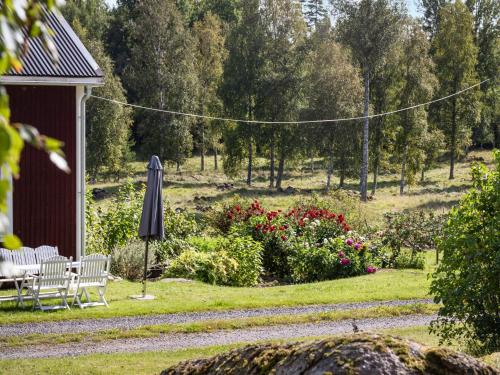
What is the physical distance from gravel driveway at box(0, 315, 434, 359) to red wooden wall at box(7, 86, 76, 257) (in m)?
4.78

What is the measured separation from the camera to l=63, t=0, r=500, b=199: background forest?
45.2 m

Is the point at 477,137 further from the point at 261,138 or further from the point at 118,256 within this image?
the point at 118,256

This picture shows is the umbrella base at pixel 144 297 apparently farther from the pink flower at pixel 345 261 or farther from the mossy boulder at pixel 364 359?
the mossy boulder at pixel 364 359

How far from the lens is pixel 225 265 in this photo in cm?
1778

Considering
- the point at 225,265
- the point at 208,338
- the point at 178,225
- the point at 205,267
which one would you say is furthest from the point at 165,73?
the point at 208,338

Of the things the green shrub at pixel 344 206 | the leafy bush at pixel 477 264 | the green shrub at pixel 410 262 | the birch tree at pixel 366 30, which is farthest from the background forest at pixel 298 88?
the leafy bush at pixel 477 264

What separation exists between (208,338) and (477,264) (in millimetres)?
4446

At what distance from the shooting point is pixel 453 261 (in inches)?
353

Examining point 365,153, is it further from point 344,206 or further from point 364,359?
point 364,359

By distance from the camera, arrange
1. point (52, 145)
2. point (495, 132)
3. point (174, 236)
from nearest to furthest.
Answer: point (52, 145)
point (174, 236)
point (495, 132)

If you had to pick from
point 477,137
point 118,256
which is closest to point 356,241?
point 118,256

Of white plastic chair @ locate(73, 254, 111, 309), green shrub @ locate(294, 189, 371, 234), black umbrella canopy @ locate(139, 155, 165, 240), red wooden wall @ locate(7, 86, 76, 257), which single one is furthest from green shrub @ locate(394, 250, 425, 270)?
white plastic chair @ locate(73, 254, 111, 309)

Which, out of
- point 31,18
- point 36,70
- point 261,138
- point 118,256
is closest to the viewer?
point 31,18

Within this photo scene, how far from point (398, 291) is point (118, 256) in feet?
21.5
